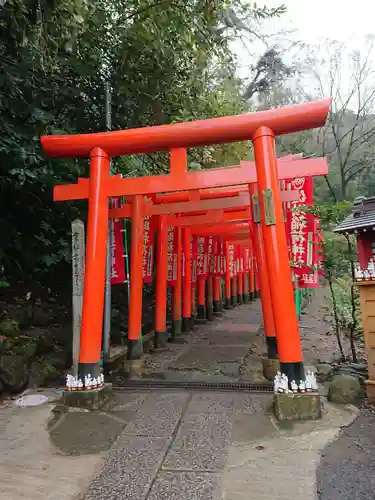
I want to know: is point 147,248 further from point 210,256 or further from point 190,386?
point 210,256

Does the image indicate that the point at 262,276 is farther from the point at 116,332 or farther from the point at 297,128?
the point at 116,332

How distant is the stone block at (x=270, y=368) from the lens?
6.47 metres

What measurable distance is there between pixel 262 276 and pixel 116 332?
411 centimetres

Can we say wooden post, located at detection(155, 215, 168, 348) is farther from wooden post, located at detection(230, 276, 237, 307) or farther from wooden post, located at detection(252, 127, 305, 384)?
wooden post, located at detection(230, 276, 237, 307)

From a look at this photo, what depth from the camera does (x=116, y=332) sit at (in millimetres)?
9141

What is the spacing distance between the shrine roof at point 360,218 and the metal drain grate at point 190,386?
2695mm

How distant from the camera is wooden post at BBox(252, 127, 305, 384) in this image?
4.71 meters

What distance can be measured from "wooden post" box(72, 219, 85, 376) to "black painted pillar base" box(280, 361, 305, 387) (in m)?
3.11

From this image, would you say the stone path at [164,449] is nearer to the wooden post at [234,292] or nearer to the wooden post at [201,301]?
the wooden post at [201,301]

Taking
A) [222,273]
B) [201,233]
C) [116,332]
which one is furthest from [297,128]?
[222,273]

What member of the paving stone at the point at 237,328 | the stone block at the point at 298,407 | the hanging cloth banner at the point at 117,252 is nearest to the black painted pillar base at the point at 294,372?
the stone block at the point at 298,407

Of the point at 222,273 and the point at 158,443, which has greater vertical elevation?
the point at 222,273

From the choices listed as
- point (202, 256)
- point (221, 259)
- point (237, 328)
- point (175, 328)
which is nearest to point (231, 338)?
point (175, 328)

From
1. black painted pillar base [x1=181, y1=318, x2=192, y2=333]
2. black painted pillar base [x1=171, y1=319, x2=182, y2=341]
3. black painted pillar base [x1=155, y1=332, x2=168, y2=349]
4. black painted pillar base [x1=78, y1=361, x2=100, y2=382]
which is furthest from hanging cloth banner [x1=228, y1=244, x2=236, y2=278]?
black painted pillar base [x1=78, y1=361, x2=100, y2=382]
